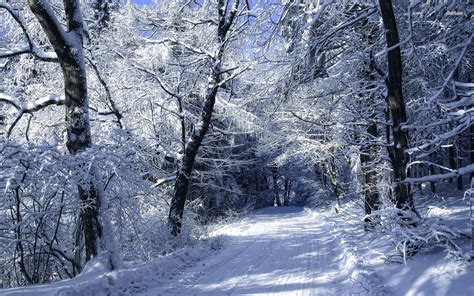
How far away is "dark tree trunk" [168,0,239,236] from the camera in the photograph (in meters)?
11.5

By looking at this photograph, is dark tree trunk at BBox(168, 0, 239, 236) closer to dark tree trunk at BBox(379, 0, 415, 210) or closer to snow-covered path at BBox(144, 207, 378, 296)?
snow-covered path at BBox(144, 207, 378, 296)

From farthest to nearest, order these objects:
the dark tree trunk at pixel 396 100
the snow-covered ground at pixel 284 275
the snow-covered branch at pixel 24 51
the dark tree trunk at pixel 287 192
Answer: the dark tree trunk at pixel 287 192
the snow-covered branch at pixel 24 51
the dark tree trunk at pixel 396 100
the snow-covered ground at pixel 284 275

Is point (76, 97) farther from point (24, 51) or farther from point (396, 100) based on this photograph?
point (396, 100)

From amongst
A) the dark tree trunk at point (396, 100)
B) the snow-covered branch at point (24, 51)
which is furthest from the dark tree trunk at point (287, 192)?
the snow-covered branch at point (24, 51)

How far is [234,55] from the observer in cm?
1285

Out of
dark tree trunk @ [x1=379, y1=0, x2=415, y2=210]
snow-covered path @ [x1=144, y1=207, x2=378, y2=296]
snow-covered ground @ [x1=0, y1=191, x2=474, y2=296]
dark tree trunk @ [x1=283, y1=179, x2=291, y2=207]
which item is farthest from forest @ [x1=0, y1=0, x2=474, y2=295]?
dark tree trunk @ [x1=283, y1=179, x2=291, y2=207]

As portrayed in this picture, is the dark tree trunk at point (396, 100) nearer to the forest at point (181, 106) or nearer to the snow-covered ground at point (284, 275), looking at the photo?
the forest at point (181, 106)

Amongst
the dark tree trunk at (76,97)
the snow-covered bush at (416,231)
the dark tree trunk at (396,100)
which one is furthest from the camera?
the dark tree trunk at (76,97)

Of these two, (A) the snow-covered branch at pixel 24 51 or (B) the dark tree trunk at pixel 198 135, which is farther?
(B) the dark tree trunk at pixel 198 135

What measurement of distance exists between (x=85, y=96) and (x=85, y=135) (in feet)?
2.45

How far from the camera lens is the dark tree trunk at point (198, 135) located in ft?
37.7

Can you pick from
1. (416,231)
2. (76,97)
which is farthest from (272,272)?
(76,97)

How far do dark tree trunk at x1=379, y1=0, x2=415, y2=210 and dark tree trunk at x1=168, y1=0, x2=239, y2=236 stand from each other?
5876 mm

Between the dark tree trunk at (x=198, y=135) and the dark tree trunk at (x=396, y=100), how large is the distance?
5876 millimetres
